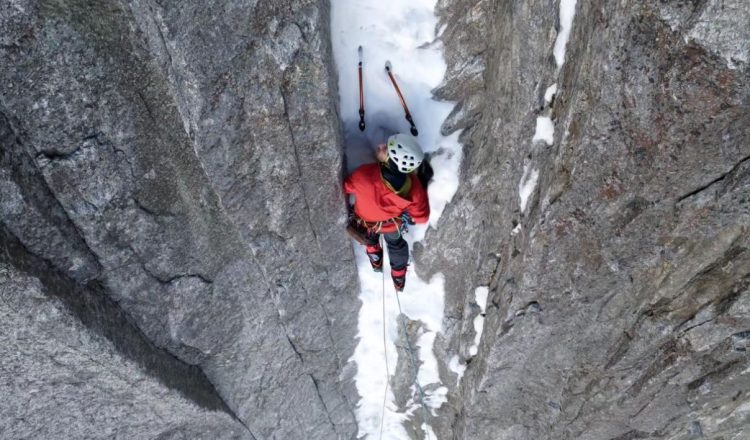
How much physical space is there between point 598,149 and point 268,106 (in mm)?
2525

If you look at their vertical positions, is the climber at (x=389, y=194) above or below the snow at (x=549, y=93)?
below

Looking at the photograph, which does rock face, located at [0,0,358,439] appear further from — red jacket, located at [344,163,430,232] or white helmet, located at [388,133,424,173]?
white helmet, located at [388,133,424,173]

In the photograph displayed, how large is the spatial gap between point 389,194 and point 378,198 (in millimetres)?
111

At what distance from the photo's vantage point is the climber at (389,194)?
424cm

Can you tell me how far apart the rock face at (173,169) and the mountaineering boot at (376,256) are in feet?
1.09

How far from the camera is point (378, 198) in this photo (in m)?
4.53

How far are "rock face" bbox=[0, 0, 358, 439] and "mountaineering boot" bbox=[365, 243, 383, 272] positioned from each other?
33cm

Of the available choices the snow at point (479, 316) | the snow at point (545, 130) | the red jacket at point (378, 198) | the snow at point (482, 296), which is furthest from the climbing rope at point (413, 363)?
the snow at point (545, 130)

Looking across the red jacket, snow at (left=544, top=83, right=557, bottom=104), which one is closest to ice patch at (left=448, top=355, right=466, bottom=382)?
the red jacket

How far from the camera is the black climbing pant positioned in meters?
5.31

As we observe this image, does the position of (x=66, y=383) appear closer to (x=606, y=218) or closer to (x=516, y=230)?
(x=516, y=230)

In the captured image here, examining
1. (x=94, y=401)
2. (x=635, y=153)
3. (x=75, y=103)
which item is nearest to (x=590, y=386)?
(x=635, y=153)

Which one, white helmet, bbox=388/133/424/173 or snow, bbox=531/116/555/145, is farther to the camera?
white helmet, bbox=388/133/424/173

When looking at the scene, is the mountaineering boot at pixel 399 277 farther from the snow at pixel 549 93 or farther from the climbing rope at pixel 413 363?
the snow at pixel 549 93
